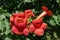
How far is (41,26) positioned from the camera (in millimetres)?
3164

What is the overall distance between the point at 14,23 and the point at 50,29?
25.8 inches

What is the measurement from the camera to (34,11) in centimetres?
362

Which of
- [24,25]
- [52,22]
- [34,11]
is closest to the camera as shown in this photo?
[24,25]

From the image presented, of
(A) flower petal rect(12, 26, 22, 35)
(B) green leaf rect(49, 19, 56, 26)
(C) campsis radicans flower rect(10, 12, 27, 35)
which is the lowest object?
(B) green leaf rect(49, 19, 56, 26)

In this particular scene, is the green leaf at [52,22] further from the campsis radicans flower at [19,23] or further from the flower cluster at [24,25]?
the campsis radicans flower at [19,23]

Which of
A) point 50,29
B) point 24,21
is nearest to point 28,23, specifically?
point 24,21

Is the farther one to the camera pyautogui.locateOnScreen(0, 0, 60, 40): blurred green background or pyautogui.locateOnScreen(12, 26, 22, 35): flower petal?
pyautogui.locateOnScreen(0, 0, 60, 40): blurred green background

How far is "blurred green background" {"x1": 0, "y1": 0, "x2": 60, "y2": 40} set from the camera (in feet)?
10.9

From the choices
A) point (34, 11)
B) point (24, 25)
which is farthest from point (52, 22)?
point (24, 25)

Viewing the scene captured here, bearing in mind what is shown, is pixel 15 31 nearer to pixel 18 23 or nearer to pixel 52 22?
pixel 18 23

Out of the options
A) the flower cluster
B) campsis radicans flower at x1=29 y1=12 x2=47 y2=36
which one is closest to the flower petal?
the flower cluster

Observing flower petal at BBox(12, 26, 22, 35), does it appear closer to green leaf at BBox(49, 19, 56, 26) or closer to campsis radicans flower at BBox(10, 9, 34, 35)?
campsis radicans flower at BBox(10, 9, 34, 35)

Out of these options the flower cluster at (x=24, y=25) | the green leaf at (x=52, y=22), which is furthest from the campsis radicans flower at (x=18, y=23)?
the green leaf at (x=52, y=22)

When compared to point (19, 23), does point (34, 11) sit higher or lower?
lower
